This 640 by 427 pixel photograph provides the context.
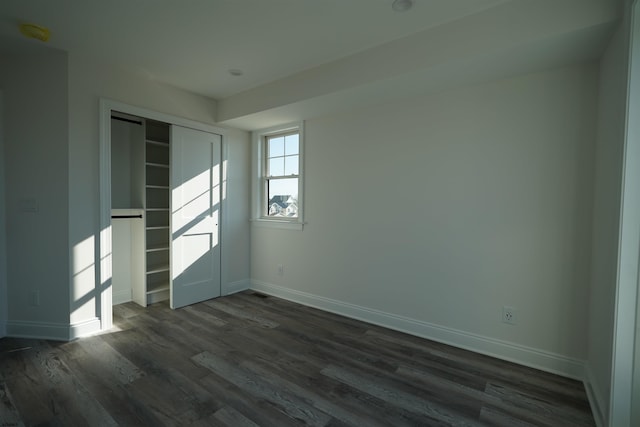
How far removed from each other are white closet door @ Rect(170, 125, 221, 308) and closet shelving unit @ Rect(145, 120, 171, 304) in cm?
44

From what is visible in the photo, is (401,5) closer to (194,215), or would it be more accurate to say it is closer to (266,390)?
(266,390)

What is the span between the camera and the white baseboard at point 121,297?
373 centimetres

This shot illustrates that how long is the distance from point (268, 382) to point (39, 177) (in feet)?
8.90

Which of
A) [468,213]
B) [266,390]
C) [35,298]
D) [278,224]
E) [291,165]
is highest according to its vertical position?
[291,165]

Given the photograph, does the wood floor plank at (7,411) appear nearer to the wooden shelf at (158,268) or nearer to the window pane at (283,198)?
the wooden shelf at (158,268)

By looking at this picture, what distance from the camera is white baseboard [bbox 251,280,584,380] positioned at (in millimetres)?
2299

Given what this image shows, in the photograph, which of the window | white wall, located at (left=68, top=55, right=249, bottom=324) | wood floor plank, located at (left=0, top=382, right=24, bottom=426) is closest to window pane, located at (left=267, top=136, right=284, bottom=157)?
the window

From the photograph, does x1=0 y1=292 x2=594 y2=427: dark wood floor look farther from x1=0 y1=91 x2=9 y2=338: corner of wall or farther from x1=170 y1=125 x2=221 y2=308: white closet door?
x1=170 y1=125 x2=221 y2=308: white closet door

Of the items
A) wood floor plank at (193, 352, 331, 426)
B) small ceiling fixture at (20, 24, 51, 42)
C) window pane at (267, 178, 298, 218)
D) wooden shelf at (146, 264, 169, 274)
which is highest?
small ceiling fixture at (20, 24, 51, 42)

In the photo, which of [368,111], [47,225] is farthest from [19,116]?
[368,111]

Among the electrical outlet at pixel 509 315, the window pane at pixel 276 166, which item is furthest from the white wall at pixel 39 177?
the electrical outlet at pixel 509 315

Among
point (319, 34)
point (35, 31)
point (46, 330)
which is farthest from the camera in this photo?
point (46, 330)

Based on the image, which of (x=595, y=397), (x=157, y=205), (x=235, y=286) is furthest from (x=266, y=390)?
(x=157, y=205)

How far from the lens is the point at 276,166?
4.28m
